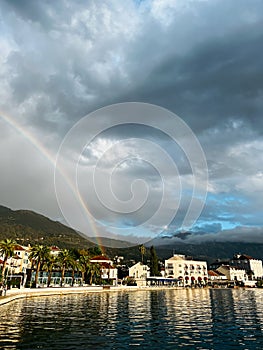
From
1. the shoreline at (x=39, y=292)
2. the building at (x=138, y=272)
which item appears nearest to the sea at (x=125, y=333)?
the shoreline at (x=39, y=292)

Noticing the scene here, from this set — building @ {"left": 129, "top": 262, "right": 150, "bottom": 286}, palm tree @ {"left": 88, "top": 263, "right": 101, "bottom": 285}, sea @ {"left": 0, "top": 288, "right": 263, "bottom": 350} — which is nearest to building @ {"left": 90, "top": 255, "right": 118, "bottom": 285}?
palm tree @ {"left": 88, "top": 263, "right": 101, "bottom": 285}

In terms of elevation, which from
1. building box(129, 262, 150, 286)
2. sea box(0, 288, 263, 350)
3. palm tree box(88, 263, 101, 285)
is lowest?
sea box(0, 288, 263, 350)

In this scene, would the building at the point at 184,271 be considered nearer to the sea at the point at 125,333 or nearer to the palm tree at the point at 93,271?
the palm tree at the point at 93,271

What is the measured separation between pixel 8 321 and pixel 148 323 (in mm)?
13597

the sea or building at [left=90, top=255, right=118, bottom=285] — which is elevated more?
building at [left=90, top=255, right=118, bottom=285]

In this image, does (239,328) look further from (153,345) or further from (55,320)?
(55,320)

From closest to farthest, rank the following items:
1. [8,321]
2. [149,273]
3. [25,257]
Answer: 1. [8,321]
2. [25,257]
3. [149,273]

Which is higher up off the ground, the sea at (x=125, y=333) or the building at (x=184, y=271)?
the building at (x=184, y=271)

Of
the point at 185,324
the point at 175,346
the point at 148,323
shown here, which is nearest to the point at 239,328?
the point at 185,324

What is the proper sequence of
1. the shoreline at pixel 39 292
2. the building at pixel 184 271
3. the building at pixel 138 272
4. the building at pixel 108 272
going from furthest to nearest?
the building at pixel 184 271 < the building at pixel 138 272 < the building at pixel 108 272 < the shoreline at pixel 39 292

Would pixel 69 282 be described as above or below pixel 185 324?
above

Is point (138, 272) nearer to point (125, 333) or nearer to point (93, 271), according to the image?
point (93, 271)

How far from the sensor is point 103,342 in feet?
73.2

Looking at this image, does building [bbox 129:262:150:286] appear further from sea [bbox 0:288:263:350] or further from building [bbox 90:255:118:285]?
sea [bbox 0:288:263:350]
